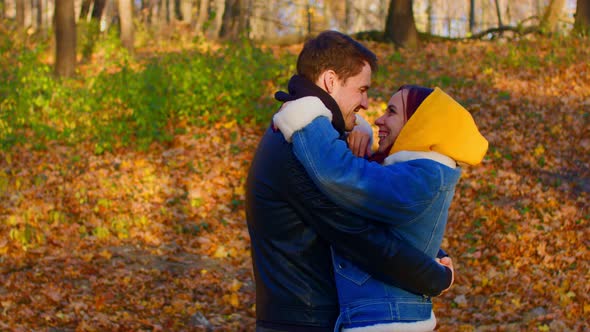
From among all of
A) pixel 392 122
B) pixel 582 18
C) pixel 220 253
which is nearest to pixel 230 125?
pixel 220 253

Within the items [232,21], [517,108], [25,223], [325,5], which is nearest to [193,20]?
[232,21]

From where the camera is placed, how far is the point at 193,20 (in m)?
32.8

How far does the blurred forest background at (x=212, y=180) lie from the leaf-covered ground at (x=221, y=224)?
0.10 ft

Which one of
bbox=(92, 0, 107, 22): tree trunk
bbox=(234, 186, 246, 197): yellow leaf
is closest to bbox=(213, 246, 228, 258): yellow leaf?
bbox=(234, 186, 246, 197): yellow leaf

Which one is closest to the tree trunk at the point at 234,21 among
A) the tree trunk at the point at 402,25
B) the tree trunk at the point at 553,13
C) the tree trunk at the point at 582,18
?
the tree trunk at the point at 402,25

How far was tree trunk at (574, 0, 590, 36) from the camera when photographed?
17.4 metres

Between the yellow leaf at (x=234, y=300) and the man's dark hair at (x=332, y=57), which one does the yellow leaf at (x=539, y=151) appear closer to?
the yellow leaf at (x=234, y=300)

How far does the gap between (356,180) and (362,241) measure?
23 cm

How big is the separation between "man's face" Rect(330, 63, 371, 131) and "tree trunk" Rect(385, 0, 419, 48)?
1666 centimetres

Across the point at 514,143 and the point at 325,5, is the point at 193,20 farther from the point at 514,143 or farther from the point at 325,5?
the point at 514,143

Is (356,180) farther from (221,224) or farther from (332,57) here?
(221,224)

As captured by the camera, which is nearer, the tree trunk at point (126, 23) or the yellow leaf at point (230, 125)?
the yellow leaf at point (230, 125)

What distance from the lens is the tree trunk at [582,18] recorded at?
17438 millimetres

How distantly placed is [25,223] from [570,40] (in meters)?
13.5
